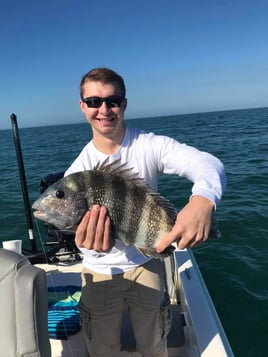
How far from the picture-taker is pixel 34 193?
13.0 meters

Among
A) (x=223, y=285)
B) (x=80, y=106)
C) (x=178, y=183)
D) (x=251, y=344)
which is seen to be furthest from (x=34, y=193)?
(x=80, y=106)

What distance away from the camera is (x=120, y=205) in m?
2.05

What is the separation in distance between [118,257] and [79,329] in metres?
1.41

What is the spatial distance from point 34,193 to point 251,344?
10.2 metres

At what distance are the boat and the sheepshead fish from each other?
1.30ft

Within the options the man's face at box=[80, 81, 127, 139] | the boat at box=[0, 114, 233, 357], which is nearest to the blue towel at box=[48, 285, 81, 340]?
the boat at box=[0, 114, 233, 357]

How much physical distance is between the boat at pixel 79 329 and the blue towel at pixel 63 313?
0.03 meters

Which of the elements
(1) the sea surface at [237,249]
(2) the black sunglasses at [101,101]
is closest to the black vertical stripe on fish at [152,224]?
(2) the black sunglasses at [101,101]

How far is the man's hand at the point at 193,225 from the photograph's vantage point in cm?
170

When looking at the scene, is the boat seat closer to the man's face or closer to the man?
the man

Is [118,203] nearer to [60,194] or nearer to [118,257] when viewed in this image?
[60,194]

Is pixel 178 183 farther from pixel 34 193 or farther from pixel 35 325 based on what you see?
pixel 35 325

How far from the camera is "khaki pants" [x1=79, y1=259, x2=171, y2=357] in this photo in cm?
252

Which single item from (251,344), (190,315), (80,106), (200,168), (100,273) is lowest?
(251,344)
